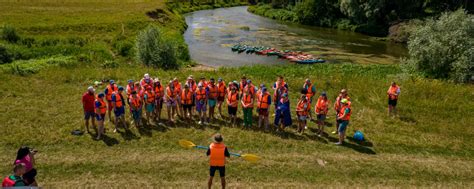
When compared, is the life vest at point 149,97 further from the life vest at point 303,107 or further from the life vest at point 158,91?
the life vest at point 303,107

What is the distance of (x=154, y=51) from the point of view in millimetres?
33812

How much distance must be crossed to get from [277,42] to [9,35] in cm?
3399

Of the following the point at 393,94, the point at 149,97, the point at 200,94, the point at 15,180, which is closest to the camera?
the point at 15,180

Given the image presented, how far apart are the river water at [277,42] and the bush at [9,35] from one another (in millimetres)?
18509

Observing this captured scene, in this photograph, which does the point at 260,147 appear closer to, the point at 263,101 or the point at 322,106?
the point at 263,101

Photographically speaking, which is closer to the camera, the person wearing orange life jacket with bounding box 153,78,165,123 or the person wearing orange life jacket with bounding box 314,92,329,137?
the person wearing orange life jacket with bounding box 314,92,329,137

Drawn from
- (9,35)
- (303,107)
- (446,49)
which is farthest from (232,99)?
(9,35)

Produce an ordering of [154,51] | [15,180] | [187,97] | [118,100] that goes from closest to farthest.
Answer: [15,180], [118,100], [187,97], [154,51]

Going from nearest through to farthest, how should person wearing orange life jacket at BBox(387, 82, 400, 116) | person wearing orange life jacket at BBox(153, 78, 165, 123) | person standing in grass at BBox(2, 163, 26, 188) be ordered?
1. person standing in grass at BBox(2, 163, 26, 188)
2. person wearing orange life jacket at BBox(153, 78, 165, 123)
3. person wearing orange life jacket at BBox(387, 82, 400, 116)

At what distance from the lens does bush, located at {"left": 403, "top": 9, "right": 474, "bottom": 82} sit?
2870cm

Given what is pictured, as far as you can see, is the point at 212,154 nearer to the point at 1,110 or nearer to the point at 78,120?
the point at 78,120

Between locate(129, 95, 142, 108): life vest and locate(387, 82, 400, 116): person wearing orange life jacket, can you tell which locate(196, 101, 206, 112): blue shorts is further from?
locate(387, 82, 400, 116): person wearing orange life jacket

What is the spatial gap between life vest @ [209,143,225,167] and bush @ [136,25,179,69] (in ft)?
77.2

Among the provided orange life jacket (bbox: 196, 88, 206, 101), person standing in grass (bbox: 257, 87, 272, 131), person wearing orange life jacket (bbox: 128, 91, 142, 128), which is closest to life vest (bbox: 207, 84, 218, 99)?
orange life jacket (bbox: 196, 88, 206, 101)
